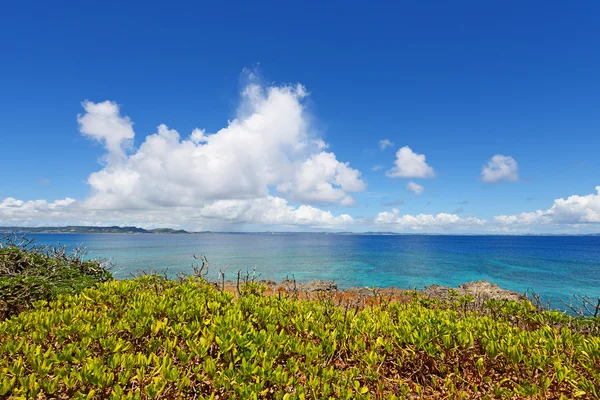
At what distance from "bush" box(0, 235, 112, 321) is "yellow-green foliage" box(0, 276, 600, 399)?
290cm

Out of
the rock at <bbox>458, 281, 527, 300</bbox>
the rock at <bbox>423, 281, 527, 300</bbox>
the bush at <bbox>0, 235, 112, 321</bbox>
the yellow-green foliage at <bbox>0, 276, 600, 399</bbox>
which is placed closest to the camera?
the yellow-green foliage at <bbox>0, 276, 600, 399</bbox>

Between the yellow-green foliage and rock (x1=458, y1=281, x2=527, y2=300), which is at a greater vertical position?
the yellow-green foliage

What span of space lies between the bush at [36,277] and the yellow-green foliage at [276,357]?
114 inches

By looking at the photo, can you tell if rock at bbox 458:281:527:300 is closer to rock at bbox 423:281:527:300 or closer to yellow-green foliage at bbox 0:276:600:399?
rock at bbox 423:281:527:300

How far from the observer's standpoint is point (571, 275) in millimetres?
44625

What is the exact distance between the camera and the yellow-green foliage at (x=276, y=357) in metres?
3.22

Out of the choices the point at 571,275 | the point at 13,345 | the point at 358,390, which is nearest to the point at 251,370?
the point at 358,390

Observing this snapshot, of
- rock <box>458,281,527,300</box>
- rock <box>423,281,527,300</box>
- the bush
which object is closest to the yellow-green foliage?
the bush

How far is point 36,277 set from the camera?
23.7 ft

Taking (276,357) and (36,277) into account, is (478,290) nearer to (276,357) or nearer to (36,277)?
(276,357)

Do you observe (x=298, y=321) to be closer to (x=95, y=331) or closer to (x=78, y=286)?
(x=95, y=331)

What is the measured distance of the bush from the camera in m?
6.62

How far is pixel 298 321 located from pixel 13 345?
12.2ft

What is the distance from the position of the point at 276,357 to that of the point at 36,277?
7.11m
